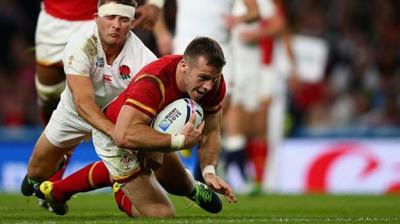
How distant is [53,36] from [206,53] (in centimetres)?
276

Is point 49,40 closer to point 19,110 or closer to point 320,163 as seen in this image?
point 320,163

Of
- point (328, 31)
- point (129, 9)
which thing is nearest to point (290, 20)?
point (328, 31)

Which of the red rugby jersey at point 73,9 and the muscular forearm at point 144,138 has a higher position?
the muscular forearm at point 144,138

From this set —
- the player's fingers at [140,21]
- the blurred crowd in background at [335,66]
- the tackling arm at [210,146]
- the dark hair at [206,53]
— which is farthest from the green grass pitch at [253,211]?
the blurred crowd in background at [335,66]

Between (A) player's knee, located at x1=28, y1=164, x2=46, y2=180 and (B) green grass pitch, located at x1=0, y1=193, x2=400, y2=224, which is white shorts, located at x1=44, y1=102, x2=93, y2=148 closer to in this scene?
(A) player's knee, located at x1=28, y1=164, x2=46, y2=180

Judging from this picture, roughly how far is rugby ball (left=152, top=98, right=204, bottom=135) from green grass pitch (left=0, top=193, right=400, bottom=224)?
1.97ft

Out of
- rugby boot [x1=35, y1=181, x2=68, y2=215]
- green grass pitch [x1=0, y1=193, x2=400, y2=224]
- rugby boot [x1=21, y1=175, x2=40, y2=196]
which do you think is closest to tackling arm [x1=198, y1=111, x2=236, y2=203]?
green grass pitch [x1=0, y1=193, x2=400, y2=224]

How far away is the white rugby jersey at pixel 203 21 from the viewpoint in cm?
1047

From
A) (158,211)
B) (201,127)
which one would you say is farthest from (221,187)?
(158,211)

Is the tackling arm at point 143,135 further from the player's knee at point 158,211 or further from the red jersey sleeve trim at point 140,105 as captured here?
the player's knee at point 158,211

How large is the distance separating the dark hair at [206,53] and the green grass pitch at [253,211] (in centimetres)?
103

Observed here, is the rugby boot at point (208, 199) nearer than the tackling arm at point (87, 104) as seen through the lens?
No

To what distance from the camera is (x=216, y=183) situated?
7.32 m

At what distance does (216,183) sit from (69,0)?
2948 millimetres
